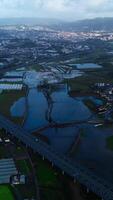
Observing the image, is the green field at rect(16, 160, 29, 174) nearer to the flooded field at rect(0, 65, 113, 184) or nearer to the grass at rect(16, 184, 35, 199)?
the grass at rect(16, 184, 35, 199)

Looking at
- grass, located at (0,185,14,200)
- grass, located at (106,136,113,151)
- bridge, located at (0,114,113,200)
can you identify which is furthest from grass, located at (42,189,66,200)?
grass, located at (106,136,113,151)

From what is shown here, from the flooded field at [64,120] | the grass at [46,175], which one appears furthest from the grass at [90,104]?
the grass at [46,175]

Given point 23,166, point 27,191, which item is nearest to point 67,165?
point 23,166

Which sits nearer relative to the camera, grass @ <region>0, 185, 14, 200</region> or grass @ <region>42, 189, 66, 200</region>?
grass @ <region>0, 185, 14, 200</region>

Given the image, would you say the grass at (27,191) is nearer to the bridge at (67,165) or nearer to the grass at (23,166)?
the grass at (23,166)

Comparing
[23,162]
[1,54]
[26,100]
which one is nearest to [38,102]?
[26,100]
